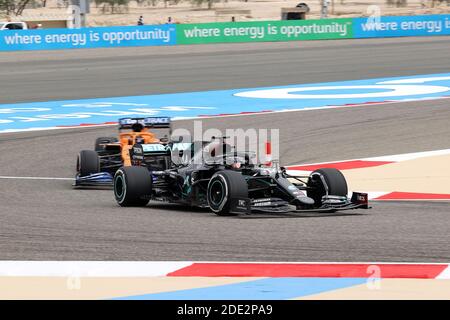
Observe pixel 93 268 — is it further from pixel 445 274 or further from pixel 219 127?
pixel 219 127

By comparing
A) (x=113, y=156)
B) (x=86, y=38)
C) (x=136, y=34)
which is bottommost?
(x=113, y=156)

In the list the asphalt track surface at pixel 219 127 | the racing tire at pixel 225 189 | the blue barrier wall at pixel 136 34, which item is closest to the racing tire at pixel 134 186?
Result: the asphalt track surface at pixel 219 127

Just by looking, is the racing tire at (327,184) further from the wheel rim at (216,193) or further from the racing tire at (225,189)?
the wheel rim at (216,193)

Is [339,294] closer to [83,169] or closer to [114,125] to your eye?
[83,169]

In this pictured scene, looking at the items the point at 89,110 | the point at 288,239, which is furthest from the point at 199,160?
the point at 89,110

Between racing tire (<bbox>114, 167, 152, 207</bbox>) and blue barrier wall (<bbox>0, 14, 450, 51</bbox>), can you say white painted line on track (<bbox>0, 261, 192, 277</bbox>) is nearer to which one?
racing tire (<bbox>114, 167, 152, 207</bbox>)

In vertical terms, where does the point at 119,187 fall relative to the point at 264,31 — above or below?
below

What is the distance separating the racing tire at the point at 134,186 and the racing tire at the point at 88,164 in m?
2.40

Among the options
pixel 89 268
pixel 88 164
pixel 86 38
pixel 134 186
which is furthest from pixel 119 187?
pixel 86 38

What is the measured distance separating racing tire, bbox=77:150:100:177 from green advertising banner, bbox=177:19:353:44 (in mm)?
36765

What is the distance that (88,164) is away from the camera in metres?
14.5

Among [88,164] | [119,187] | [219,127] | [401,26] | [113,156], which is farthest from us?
[401,26]

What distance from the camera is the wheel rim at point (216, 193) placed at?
10912 millimetres

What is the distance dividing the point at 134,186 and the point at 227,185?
5.28ft
